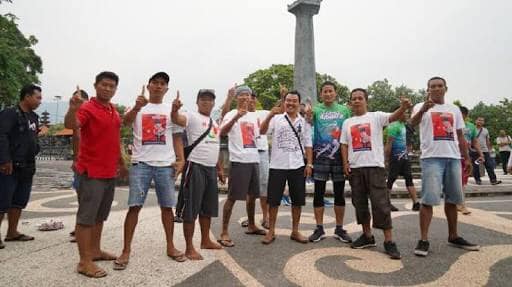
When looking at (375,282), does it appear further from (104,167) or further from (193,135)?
(104,167)

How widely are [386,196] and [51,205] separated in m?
7.02

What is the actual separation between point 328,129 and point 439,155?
1465 millimetres

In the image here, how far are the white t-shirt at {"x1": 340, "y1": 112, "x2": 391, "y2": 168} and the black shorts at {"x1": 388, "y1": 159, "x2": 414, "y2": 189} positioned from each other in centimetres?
310

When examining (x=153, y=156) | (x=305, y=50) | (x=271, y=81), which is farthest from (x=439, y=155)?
(x=271, y=81)

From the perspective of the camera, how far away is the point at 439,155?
4.62 metres

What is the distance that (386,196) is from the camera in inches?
180

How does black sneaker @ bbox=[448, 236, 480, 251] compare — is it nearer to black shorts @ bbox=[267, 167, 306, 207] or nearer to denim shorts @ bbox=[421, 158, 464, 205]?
denim shorts @ bbox=[421, 158, 464, 205]

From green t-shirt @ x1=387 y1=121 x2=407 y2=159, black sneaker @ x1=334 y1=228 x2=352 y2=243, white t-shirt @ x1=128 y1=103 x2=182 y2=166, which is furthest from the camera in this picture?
green t-shirt @ x1=387 y1=121 x2=407 y2=159

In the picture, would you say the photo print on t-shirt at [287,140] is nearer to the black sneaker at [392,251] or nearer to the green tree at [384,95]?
the black sneaker at [392,251]

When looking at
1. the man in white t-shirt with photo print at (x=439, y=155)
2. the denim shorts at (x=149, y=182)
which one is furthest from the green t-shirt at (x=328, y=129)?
the denim shorts at (x=149, y=182)

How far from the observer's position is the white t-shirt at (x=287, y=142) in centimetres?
509

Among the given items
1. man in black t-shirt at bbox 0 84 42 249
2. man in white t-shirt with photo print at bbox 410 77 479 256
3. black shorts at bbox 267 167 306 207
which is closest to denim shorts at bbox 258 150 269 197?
black shorts at bbox 267 167 306 207

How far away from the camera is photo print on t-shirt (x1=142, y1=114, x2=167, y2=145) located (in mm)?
4164

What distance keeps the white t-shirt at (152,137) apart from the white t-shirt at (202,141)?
303 mm
